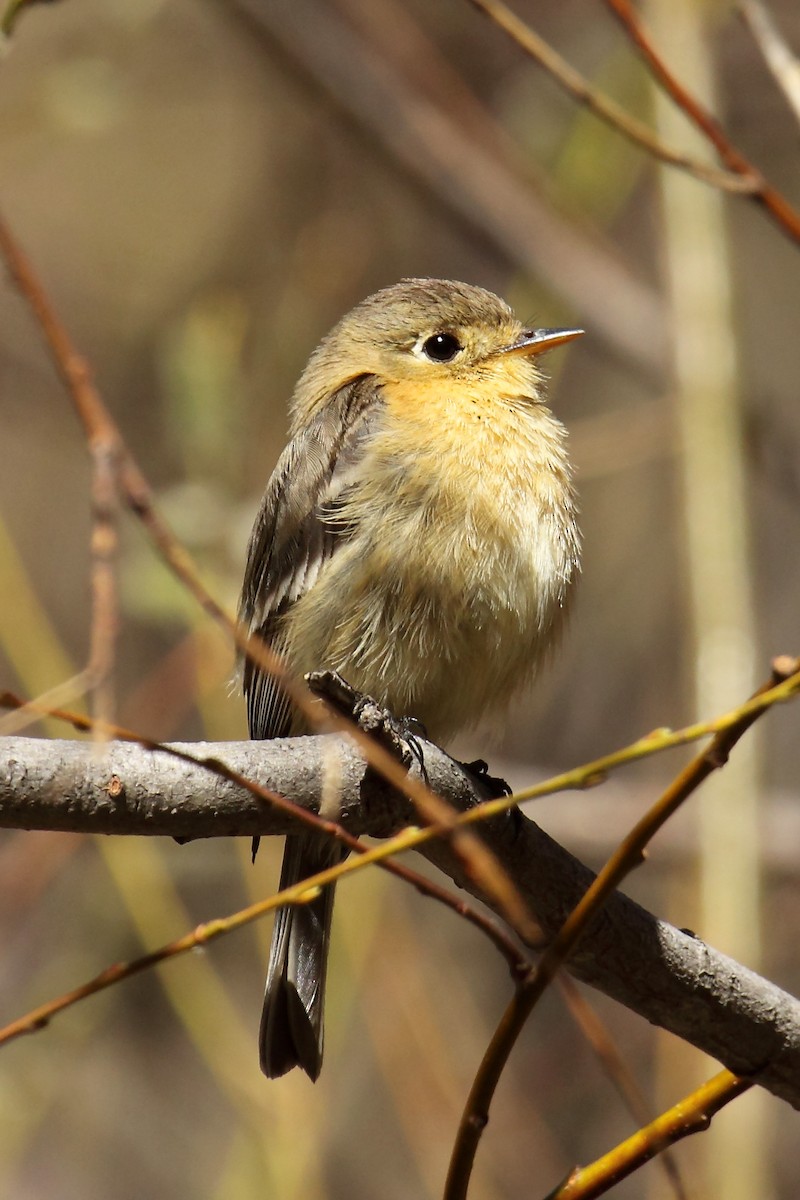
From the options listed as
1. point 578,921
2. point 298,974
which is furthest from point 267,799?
point 298,974

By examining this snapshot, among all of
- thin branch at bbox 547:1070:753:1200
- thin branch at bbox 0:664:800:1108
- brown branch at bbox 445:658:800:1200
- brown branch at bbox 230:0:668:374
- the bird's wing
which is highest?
brown branch at bbox 230:0:668:374

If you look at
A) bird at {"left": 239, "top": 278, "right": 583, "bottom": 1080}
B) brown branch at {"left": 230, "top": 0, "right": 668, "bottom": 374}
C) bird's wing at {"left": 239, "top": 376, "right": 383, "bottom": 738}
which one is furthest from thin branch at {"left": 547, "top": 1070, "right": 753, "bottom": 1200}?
brown branch at {"left": 230, "top": 0, "right": 668, "bottom": 374}

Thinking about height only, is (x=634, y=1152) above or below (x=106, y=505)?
below

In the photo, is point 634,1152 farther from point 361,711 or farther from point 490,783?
point 490,783

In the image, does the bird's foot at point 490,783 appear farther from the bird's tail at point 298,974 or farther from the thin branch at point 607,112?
the thin branch at point 607,112

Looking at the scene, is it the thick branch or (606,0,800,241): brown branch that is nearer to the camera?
the thick branch

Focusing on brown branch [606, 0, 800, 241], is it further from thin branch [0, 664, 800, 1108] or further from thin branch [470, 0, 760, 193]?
thin branch [0, 664, 800, 1108]

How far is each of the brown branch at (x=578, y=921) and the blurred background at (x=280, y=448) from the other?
2160mm

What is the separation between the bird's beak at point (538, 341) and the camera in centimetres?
418

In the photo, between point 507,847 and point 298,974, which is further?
point 298,974

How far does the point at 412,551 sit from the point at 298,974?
1238 mm

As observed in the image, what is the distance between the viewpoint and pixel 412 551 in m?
3.54

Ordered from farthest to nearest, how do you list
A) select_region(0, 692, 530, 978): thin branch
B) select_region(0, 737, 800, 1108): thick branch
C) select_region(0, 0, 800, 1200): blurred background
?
select_region(0, 0, 800, 1200): blurred background
select_region(0, 737, 800, 1108): thick branch
select_region(0, 692, 530, 978): thin branch

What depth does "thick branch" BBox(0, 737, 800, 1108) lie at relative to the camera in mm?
2365
